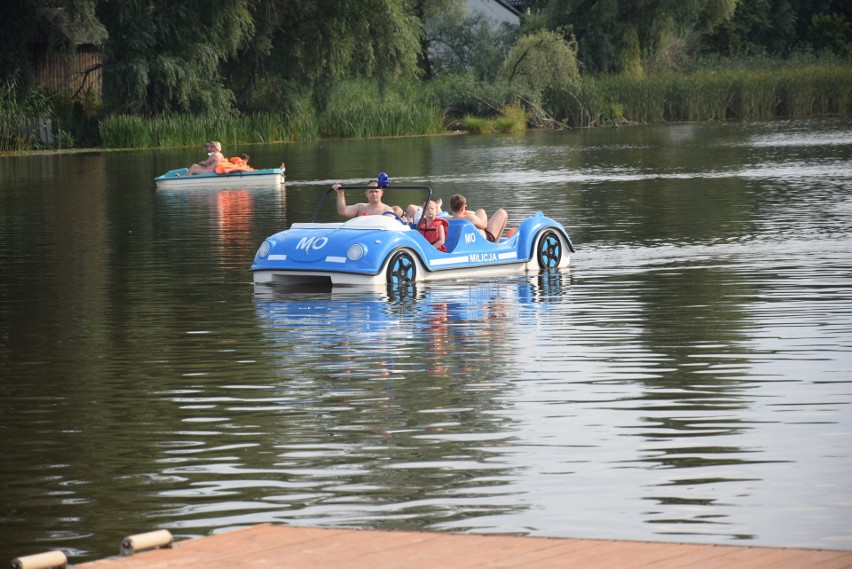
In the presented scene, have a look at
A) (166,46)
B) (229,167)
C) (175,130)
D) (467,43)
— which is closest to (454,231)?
(229,167)

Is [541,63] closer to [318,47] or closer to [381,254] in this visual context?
[318,47]

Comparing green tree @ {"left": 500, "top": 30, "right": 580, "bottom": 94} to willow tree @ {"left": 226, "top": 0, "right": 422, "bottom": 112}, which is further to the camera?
green tree @ {"left": 500, "top": 30, "right": 580, "bottom": 94}

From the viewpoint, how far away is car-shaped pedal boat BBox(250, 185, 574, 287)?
1673 cm

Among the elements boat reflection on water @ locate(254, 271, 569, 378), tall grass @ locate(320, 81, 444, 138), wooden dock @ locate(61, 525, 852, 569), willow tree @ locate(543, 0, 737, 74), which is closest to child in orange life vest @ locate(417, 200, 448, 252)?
boat reflection on water @ locate(254, 271, 569, 378)

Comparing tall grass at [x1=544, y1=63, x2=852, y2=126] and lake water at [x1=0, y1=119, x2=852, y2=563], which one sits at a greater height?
tall grass at [x1=544, y1=63, x2=852, y2=126]

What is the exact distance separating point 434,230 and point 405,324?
3492 millimetres

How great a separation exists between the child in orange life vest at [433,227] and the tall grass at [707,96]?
51932mm

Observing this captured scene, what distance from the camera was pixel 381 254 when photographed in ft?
54.7

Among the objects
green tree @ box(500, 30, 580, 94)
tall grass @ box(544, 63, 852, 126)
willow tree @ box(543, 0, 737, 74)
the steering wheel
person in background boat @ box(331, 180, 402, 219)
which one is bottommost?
the steering wheel

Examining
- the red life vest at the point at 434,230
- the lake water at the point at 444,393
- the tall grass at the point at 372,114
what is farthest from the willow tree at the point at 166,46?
the red life vest at the point at 434,230

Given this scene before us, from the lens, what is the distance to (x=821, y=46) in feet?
290

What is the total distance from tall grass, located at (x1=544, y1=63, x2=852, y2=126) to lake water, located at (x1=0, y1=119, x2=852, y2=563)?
151 ft

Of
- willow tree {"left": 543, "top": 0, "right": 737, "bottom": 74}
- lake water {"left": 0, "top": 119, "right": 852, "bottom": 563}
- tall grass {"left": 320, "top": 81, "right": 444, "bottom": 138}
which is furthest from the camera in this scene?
willow tree {"left": 543, "top": 0, "right": 737, "bottom": 74}

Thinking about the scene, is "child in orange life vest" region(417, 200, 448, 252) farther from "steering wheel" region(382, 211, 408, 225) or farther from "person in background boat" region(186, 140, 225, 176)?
"person in background boat" region(186, 140, 225, 176)
